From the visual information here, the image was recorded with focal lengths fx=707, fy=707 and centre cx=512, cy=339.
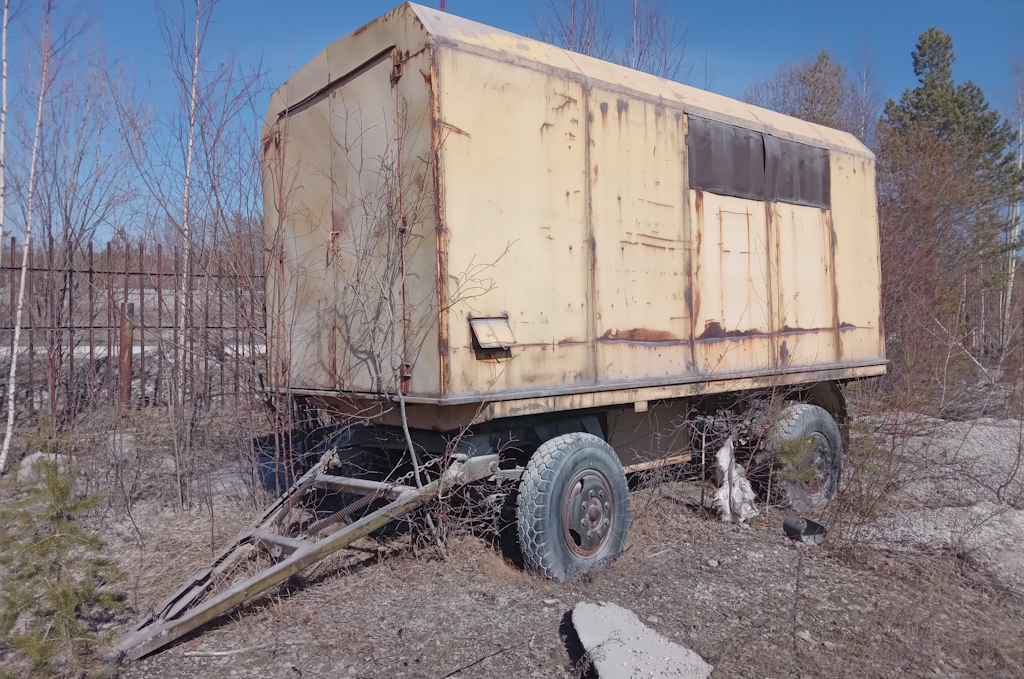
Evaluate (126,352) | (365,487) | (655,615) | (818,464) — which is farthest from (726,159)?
(126,352)

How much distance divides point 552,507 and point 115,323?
595 centimetres

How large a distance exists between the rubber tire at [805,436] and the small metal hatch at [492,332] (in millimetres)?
3030

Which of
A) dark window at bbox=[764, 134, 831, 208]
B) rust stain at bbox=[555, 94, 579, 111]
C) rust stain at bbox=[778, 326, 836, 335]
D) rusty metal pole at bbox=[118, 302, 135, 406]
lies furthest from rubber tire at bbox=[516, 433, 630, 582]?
rusty metal pole at bbox=[118, 302, 135, 406]

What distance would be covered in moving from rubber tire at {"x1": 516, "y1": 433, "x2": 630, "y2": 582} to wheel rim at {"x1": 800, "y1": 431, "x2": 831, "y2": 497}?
2.62 metres

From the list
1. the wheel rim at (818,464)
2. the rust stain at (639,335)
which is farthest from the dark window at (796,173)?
the wheel rim at (818,464)

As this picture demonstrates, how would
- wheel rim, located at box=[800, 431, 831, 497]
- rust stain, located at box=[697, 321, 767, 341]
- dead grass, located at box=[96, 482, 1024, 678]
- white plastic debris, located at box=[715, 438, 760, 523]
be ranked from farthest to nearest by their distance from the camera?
1. wheel rim, located at box=[800, 431, 831, 497]
2. white plastic debris, located at box=[715, 438, 760, 523]
3. rust stain, located at box=[697, 321, 767, 341]
4. dead grass, located at box=[96, 482, 1024, 678]

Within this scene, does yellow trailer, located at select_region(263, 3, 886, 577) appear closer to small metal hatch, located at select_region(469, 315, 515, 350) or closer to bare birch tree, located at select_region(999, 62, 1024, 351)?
small metal hatch, located at select_region(469, 315, 515, 350)

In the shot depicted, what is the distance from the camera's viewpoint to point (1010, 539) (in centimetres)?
530

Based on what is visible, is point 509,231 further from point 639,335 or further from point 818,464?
point 818,464

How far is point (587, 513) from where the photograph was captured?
4812 mm

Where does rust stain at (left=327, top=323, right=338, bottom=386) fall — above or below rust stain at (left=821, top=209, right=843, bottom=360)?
below

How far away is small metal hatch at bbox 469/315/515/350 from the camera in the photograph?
4.14 meters

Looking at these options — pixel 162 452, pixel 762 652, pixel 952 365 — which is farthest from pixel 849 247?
pixel 162 452

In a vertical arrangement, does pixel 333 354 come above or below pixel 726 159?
below
